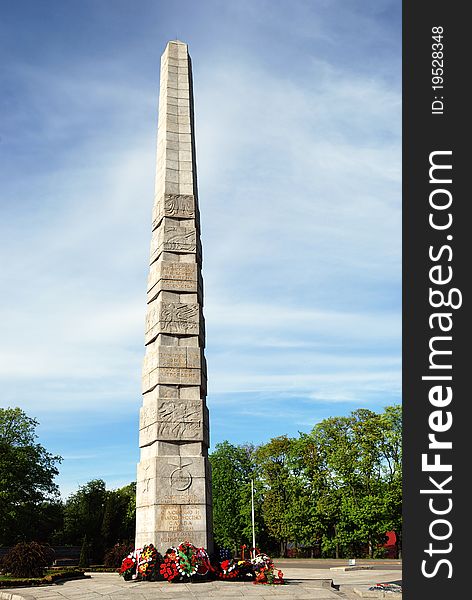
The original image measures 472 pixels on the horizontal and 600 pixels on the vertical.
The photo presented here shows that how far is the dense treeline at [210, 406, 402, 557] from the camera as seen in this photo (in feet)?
152

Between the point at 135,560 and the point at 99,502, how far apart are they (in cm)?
4269

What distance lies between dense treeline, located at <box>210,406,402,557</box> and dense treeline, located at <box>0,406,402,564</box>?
0.24 ft

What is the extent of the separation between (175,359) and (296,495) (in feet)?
112

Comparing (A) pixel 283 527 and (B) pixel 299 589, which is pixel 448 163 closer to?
(B) pixel 299 589

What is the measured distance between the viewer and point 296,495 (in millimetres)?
50406

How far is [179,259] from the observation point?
20.9 m

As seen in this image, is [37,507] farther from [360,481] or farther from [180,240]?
[180,240]

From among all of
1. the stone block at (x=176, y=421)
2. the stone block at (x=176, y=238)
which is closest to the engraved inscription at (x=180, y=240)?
the stone block at (x=176, y=238)

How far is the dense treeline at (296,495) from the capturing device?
4588cm

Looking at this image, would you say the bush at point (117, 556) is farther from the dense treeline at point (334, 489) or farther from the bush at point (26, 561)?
the dense treeline at point (334, 489)

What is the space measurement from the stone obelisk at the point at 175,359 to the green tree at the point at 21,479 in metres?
29.0

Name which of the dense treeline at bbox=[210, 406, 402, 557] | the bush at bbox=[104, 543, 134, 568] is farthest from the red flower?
the dense treeline at bbox=[210, 406, 402, 557]

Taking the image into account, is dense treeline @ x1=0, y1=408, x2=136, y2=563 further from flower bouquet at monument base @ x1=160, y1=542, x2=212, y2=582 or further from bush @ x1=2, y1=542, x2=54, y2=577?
flower bouquet at monument base @ x1=160, y1=542, x2=212, y2=582

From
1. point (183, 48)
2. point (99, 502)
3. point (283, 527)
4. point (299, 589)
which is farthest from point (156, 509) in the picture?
point (99, 502)
